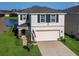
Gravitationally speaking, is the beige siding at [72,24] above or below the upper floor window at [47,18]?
below

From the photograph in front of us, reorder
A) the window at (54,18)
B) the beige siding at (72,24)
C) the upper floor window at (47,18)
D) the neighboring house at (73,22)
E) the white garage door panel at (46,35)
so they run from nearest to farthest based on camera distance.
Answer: the upper floor window at (47,18) < the window at (54,18) < the white garage door panel at (46,35) < the neighboring house at (73,22) < the beige siding at (72,24)

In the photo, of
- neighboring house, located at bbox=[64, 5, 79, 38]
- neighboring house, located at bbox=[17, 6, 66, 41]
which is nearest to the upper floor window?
neighboring house, located at bbox=[17, 6, 66, 41]

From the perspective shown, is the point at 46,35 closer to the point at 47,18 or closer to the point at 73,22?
the point at 47,18

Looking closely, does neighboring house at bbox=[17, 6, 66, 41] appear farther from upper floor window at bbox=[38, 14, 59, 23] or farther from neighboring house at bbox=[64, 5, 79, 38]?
neighboring house at bbox=[64, 5, 79, 38]

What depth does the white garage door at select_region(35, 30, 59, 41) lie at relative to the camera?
91.1 ft

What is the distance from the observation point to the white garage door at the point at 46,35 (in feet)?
91.1

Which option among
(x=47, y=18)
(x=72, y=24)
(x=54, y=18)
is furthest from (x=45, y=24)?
(x=72, y=24)

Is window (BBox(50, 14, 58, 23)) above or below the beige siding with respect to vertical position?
above

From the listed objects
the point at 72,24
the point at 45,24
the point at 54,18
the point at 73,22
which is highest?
the point at 54,18

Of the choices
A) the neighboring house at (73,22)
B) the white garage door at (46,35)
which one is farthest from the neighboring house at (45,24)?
the neighboring house at (73,22)

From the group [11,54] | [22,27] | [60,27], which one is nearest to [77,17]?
[60,27]

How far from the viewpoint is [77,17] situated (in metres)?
28.3

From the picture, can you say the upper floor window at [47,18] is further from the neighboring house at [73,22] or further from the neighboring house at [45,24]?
the neighboring house at [73,22]

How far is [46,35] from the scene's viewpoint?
2788 cm
